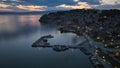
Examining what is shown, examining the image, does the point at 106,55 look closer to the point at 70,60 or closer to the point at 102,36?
the point at 70,60

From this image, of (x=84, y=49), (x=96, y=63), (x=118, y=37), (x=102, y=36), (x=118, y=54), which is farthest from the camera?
(x=102, y=36)

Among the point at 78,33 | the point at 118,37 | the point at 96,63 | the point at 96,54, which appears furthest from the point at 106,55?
the point at 78,33

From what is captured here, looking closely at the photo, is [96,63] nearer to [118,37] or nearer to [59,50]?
[59,50]

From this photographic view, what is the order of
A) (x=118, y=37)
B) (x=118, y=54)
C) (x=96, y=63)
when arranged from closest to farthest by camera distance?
(x=96, y=63) → (x=118, y=54) → (x=118, y=37)

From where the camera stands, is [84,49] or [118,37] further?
[118,37]

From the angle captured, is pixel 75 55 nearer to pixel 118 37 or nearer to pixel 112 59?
pixel 112 59

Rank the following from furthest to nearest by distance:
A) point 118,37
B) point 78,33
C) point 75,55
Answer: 1. point 78,33
2. point 118,37
3. point 75,55

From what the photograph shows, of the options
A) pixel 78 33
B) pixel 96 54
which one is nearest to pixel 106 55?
pixel 96 54

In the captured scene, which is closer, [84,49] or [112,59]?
[112,59]

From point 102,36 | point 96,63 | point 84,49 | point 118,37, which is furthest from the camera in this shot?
point 102,36
